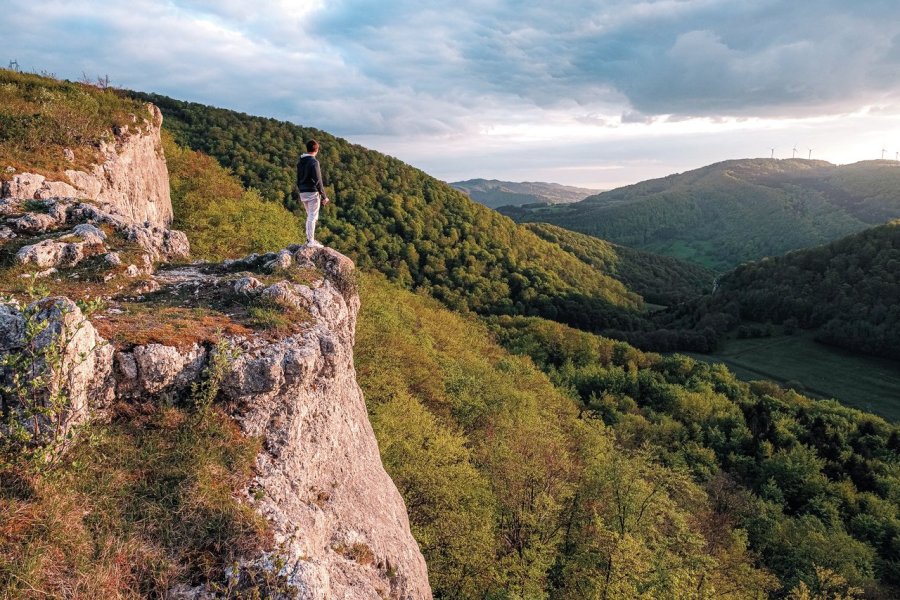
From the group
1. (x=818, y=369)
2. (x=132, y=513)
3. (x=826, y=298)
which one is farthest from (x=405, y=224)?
(x=826, y=298)

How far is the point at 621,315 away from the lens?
132625 millimetres

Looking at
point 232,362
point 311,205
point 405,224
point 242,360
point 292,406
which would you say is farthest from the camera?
point 405,224

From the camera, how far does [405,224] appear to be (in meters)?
100

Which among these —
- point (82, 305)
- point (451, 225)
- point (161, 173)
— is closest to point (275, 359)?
point (82, 305)

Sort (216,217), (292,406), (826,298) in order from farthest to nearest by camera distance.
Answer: (826,298), (216,217), (292,406)

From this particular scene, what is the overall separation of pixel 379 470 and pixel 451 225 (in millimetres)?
102773

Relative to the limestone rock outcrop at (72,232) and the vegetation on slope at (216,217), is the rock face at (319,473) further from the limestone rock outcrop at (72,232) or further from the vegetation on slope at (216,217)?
the vegetation on slope at (216,217)

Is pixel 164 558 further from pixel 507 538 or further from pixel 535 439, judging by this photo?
pixel 535 439

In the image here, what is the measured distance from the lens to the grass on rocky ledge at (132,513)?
19.7 feet

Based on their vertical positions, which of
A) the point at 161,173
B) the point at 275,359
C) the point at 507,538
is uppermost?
the point at 161,173

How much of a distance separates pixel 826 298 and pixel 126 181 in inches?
6441

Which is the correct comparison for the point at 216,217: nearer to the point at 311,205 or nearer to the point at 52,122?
the point at 52,122

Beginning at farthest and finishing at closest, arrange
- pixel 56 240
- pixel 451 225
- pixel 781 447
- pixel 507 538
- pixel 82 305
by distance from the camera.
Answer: pixel 451 225
pixel 781 447
pixel 507 538
pixel 56 240
pixel 82 305

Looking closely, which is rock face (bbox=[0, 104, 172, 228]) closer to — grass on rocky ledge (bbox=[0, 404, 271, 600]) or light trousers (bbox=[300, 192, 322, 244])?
light trousers (bbox=[300, 192, 322, 244])
